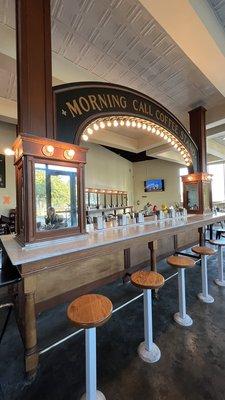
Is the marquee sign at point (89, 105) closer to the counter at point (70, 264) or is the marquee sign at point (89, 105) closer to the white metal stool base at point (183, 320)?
the counter at point (70, 264)

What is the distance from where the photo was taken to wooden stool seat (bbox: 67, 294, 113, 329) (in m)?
1.15

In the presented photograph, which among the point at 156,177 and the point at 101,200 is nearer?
the point at 101,200

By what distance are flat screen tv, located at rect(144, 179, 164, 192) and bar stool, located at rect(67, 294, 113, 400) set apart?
387 inches

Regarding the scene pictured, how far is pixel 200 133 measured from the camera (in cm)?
458

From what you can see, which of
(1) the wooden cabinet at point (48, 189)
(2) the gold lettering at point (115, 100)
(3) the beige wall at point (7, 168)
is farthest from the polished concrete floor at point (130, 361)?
(3) the beige wall at point (7, 168)

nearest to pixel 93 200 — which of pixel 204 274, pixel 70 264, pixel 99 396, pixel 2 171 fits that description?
pixel 2 171

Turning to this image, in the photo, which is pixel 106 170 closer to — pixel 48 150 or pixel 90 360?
pixel 48 150

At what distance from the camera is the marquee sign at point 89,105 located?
2115 millimetres

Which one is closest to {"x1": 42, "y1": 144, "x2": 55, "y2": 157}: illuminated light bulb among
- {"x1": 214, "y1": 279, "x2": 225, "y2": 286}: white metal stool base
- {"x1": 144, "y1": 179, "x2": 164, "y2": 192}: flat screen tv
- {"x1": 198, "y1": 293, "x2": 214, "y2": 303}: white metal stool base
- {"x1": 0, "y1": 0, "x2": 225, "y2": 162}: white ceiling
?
{"x1": 0, "y1": 0, "x2": 225, "y2": 162}: white ceiling

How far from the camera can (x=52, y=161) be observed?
1983 millimetres

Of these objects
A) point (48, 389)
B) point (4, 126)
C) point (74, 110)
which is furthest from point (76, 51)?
point (4, 126)

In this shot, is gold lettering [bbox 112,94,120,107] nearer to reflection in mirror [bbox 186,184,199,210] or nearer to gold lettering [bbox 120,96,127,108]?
gold lettering [bbox 120,96,127,108]

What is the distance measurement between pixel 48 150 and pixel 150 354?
2129 mm

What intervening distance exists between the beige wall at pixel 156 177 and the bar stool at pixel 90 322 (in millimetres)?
9433
